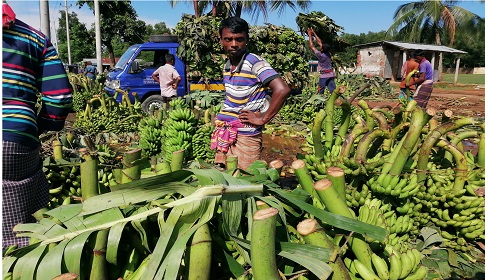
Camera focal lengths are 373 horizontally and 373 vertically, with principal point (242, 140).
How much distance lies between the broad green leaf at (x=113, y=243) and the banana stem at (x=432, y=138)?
198 cm

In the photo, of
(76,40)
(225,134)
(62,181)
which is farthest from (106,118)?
(76,40)

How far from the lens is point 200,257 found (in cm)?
142

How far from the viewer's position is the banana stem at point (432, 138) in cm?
242

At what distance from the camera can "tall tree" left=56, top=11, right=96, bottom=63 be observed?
37.3 m

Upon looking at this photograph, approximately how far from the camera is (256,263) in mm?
1373

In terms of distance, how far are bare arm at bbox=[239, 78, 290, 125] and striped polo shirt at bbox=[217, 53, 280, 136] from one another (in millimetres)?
55

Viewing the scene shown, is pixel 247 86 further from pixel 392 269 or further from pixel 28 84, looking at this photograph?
pixel 392 269

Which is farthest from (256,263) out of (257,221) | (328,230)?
(328,230)

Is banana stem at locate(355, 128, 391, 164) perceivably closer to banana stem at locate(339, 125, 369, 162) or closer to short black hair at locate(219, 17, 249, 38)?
banana stem at locate(339, 125, 369, 162)

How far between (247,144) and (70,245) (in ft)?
5.95

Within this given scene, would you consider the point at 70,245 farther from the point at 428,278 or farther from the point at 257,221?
the point at 428,278

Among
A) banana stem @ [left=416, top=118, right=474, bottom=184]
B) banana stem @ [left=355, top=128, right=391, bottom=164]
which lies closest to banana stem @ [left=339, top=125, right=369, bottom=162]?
banana stem @ [left=355, top=128, right=391, bottom=164]

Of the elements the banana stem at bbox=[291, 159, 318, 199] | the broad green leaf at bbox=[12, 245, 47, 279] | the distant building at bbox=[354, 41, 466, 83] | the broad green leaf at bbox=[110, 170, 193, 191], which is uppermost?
the distant building at bbox=[354, 41, 466, 83]

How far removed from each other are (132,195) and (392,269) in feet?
3.76
